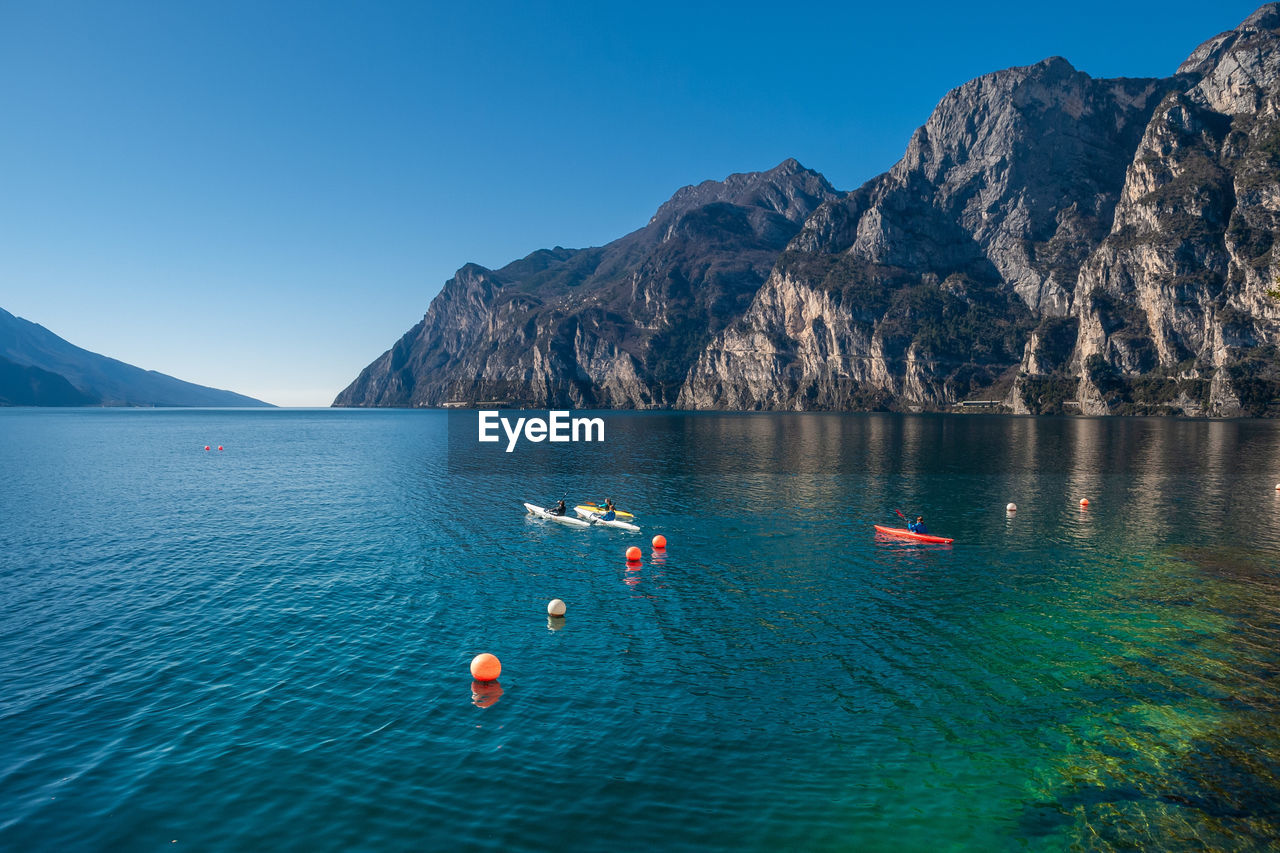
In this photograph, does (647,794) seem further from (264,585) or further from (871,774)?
(264,585)

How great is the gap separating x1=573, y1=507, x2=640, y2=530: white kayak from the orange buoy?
29710 mm

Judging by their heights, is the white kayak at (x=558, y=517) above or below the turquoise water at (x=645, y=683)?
above

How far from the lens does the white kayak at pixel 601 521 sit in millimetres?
55841

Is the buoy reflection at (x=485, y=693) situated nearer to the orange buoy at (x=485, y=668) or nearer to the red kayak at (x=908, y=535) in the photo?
the orange buoy at (x=485, y=668)

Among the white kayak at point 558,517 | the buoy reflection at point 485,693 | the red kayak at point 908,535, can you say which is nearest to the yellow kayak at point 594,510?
the white kayak at point 558,517

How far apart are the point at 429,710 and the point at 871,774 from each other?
16.1 meters

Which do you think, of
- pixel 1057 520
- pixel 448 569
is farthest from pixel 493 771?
pixel 1057 520

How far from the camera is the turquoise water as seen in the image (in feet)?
57.9

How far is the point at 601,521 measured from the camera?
190 feet

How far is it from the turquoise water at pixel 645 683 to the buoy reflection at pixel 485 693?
0.44 ft

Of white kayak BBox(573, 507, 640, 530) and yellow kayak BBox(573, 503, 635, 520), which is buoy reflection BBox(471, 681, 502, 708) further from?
yellow kayak BBox(573, 503, 635, 520)

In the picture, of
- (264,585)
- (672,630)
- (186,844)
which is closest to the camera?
Result: (186,844)

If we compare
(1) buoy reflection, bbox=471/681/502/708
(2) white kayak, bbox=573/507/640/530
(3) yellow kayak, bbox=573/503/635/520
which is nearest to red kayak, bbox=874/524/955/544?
(2) white kayak, bbox=573/507/640/530

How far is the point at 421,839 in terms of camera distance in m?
16.7
